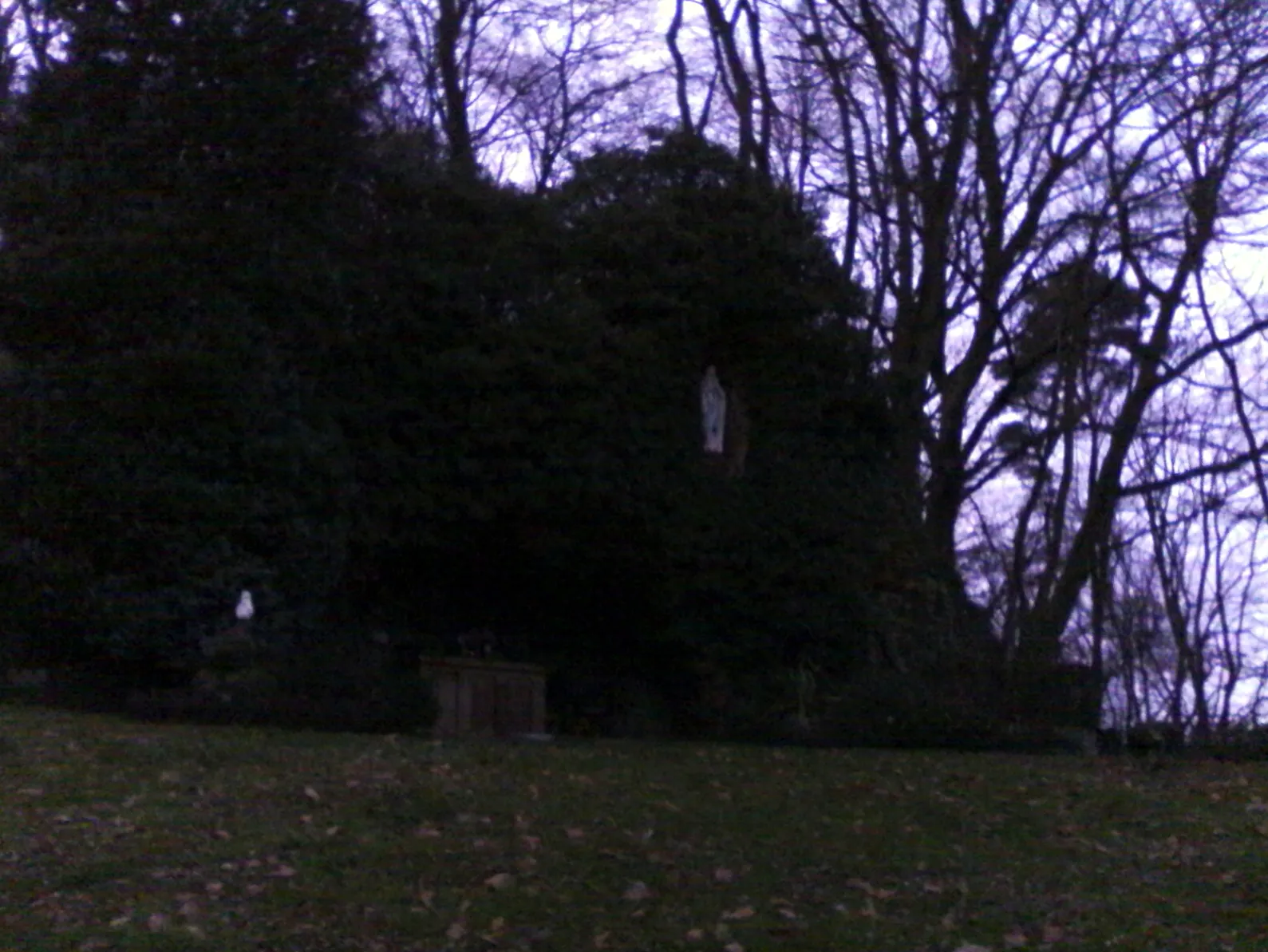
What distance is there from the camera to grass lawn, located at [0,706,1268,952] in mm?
8539

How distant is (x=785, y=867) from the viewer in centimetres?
998

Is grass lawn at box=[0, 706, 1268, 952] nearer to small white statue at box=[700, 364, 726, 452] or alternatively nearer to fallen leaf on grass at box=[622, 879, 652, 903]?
fallen leaf on grass at box=[622, 879, 652, 903]

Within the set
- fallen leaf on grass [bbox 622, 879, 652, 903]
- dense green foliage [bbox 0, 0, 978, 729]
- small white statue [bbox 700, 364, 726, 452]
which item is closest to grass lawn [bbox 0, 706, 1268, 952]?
fallen leaf on grass [bbox 622, 879, 652, 903]

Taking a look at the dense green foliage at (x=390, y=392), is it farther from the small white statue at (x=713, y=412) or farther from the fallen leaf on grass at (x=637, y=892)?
the fallen leaf on grass at (x=637, y=892)

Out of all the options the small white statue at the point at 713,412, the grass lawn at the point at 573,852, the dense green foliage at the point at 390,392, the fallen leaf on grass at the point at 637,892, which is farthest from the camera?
the small white statue at the point at 713,412

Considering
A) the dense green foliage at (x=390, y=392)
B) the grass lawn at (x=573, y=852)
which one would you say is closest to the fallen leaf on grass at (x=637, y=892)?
the grass lawn at (x=573, y=852)

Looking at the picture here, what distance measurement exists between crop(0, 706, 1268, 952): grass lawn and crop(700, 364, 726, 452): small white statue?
19.7 feet

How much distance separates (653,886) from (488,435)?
8740mm

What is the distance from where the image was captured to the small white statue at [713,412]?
1933 centimetres

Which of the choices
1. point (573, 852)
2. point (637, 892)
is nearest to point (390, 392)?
point (573, 852)

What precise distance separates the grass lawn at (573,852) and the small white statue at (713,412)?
6013 millimetres

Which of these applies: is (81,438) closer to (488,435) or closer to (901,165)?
(488,435)

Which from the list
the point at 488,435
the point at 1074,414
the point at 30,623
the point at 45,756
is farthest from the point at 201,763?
the point at 1074,414

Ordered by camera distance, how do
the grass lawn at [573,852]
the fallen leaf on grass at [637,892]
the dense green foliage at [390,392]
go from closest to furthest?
the grass lawn at [573,852]
the fallen leaf on grass at [637,892]
the dense green foliage at [390,392]
